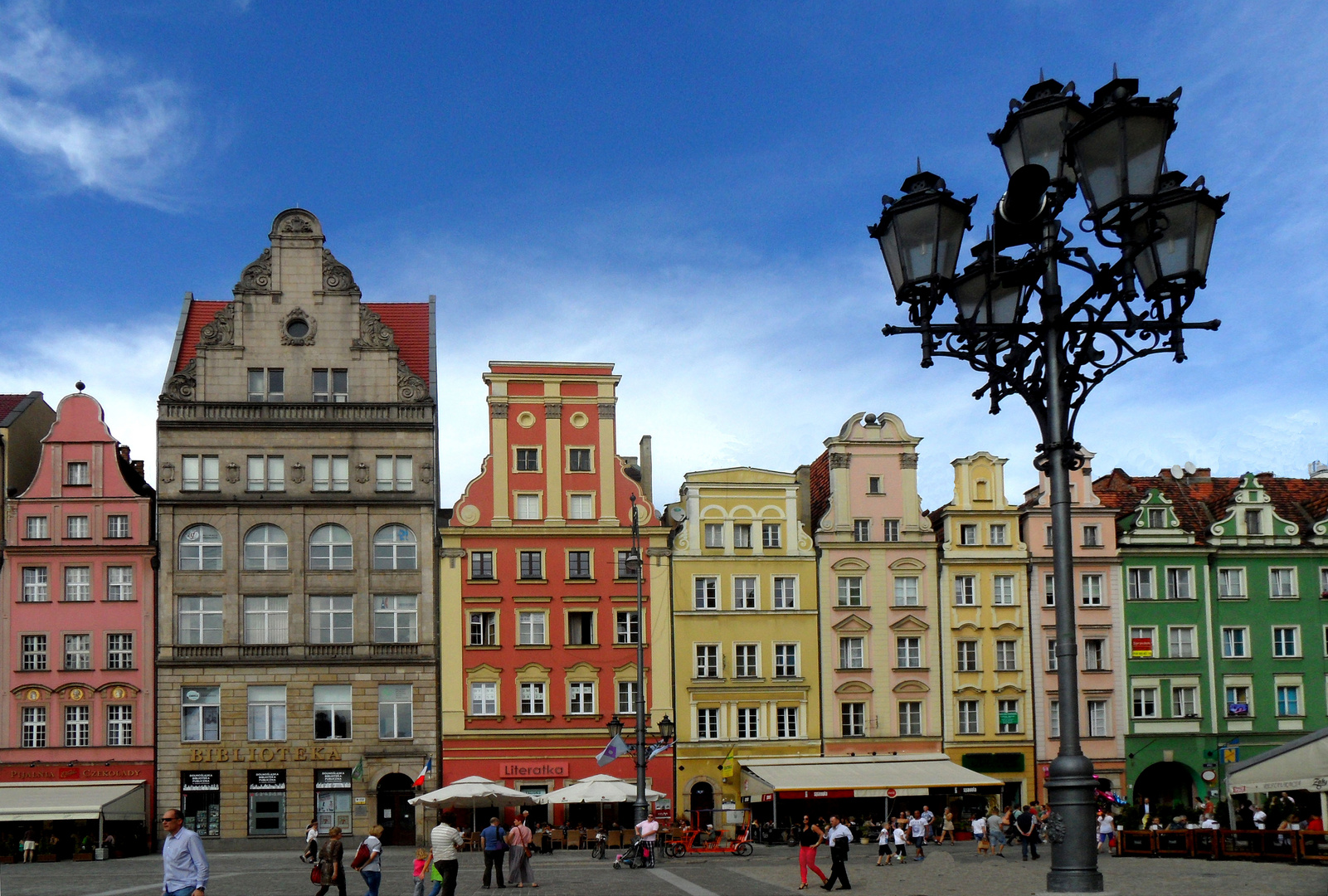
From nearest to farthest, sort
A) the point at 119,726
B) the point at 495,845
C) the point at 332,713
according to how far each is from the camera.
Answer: the point at 495,845 < the point at 119,726 < the point at 332,713

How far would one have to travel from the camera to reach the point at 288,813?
55188 millimetres

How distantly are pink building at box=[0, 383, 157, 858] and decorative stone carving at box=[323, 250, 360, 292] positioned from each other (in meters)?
9.63

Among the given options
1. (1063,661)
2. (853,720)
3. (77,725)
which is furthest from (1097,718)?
(1063,661)

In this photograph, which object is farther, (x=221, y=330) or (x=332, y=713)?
(x=221, y=330)

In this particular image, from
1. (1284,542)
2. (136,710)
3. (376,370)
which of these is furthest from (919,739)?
(136,710)

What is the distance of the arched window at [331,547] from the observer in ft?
188

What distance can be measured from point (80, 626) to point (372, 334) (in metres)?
15.0

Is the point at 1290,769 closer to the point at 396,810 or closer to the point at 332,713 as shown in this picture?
the point at 396,810

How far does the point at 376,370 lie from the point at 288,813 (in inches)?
649

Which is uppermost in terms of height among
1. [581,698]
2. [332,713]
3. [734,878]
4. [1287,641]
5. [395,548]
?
[395,548]

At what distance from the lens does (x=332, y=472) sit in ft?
190

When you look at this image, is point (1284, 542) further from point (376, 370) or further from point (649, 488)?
point (376, 370)

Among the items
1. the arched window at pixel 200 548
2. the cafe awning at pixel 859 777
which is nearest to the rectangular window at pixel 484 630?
the arched window at pixel 200 548

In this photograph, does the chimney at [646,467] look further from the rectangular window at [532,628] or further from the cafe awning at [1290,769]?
the cafe awning at [1290,769]
